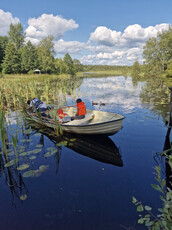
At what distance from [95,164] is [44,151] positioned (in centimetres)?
225

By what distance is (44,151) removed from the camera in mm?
6074

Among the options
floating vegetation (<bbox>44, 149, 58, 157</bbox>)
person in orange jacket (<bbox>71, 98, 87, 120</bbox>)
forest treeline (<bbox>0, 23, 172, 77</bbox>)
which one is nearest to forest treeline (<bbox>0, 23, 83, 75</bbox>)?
forest treeline (<bbox>0, 23, 172, 77</bbox>)

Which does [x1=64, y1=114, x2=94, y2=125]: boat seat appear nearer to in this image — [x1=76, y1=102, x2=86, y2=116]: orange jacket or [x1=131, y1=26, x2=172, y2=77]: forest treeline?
[x1=76, y1=102, x2=86, y2=116]: orange jacket

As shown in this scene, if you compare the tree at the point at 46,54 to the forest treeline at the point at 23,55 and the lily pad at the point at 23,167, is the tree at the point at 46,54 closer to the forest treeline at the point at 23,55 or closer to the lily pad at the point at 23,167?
the forest treeline at the point at 23,55

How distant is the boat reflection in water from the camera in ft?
18.3

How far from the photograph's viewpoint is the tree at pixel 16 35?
188 ft

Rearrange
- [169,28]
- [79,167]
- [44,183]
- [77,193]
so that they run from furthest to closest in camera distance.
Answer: [169,28]
[79,167]
[44,183]
[77,193]

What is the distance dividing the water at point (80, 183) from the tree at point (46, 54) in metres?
49.1

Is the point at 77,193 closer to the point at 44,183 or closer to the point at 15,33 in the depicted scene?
the point at 44,183

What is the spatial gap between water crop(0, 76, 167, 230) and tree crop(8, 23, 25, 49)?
209 feet

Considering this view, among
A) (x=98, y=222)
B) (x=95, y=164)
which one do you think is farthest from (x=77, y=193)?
(x=95, y=164)

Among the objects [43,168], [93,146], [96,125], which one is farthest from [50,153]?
[96,125]

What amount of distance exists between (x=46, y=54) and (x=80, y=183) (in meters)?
57.2

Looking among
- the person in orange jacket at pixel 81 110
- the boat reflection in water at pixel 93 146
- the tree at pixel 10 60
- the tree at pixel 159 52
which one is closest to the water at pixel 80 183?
the boat reflection in water at pixel 93 146
